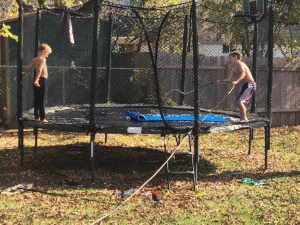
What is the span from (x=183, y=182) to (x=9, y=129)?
528 centimetres

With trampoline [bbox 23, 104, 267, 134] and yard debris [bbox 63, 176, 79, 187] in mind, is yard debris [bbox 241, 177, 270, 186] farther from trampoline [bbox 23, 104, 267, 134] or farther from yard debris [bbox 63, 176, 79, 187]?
yard debris [bbox 63, 176, 79, 187]

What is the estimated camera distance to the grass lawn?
3867 millimetres

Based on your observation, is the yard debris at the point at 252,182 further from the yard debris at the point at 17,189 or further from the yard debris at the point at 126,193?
the yard debris at the point at 17,189

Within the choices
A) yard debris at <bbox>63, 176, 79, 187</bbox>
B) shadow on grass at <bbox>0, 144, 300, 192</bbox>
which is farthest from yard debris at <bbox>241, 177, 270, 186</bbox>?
yard debris at <bbox>63, 176, 79, 187</bbox>

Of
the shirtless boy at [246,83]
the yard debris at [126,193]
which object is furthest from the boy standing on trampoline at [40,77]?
the shirtless boy at [246,83]

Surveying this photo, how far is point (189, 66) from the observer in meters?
9.83

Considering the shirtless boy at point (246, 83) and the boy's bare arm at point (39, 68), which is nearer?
the boy's bare arm at point (39, 68)

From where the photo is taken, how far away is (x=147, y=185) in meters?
4.96

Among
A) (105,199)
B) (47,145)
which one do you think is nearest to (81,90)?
(47,145)

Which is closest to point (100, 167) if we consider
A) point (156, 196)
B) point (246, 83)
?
point (156, 196)

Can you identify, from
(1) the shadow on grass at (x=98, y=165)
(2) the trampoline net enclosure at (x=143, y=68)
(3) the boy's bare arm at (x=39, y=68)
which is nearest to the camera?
(1) the shadow on grass at (x=98, y=165)

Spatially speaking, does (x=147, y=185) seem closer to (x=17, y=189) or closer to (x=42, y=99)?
(x=17, y=189)

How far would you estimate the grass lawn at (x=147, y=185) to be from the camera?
12.7ft

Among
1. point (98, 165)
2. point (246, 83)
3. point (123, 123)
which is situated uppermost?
point (246, 83)
